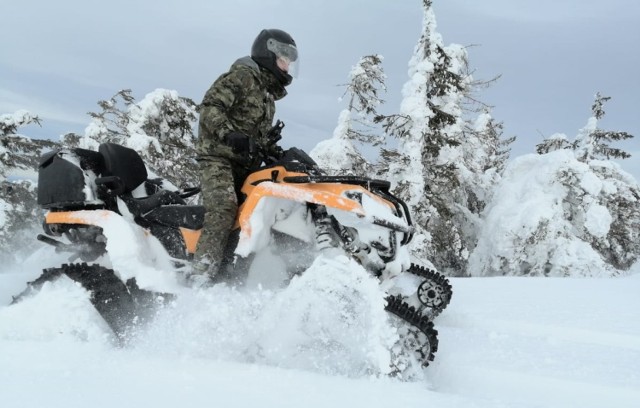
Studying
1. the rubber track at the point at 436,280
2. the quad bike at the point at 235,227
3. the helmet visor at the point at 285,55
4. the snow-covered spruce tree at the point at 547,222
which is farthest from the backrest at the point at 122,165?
the snow-covered spruce tree at the point at 547,222

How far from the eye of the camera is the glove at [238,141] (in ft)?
13.1

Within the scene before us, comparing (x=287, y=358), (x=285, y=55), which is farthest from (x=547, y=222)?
(x=287, y=358)

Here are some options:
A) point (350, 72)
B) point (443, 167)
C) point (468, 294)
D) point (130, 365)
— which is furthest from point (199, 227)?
point (350, 72)

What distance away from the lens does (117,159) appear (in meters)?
4.79

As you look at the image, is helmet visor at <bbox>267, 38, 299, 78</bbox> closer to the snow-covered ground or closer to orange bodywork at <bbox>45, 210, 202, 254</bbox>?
orange bodywork at <bbox>45, 210, 202, 254</bbox>

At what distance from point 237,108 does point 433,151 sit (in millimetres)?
11931

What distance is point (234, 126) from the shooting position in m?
4.53

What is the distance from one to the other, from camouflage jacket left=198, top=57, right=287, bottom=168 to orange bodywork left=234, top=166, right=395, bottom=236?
13.8 inches

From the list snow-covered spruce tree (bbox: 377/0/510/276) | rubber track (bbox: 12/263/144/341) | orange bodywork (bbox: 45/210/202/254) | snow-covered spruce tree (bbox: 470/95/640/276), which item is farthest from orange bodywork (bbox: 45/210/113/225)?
snow-covered spruce tree (bbox: 470/95/640/276)

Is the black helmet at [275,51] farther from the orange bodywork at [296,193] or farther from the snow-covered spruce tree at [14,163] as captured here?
the snow-covered spruce tree at [14,163]

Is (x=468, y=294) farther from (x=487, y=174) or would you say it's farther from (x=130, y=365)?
(x=487, y=174)

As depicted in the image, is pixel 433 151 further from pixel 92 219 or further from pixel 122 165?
pixel 92 219

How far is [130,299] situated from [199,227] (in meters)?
0.88

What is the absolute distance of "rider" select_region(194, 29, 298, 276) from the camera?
4.07 metres
